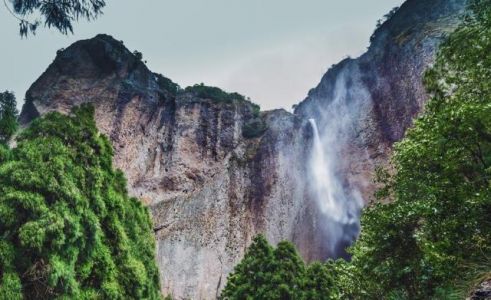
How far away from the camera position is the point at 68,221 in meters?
9.76

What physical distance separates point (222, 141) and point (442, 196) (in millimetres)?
32351

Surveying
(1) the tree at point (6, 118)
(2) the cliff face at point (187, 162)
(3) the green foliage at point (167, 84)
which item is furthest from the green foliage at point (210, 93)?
(1) the tree at point (6, 118)

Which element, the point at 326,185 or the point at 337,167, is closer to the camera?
the point at 326,185

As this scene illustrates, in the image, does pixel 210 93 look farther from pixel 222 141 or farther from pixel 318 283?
pixel 318 283

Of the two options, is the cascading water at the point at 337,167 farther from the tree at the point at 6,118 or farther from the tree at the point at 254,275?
the tree at the point at 6,118

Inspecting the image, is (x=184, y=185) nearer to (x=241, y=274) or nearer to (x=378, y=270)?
(x=241, y=274)

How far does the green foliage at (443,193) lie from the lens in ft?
24.9

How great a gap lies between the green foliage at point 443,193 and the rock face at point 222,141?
71.3 ft

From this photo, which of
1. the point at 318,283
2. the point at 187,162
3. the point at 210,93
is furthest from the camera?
the point at 210,93

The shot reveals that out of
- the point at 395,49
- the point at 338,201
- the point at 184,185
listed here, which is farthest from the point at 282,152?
the point at 395,49

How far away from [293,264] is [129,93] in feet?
78.3

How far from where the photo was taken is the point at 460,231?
7789 millimetres

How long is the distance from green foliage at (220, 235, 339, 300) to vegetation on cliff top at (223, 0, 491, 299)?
6959 millimetres

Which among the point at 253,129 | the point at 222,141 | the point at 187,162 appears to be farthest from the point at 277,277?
the point at 253,129
